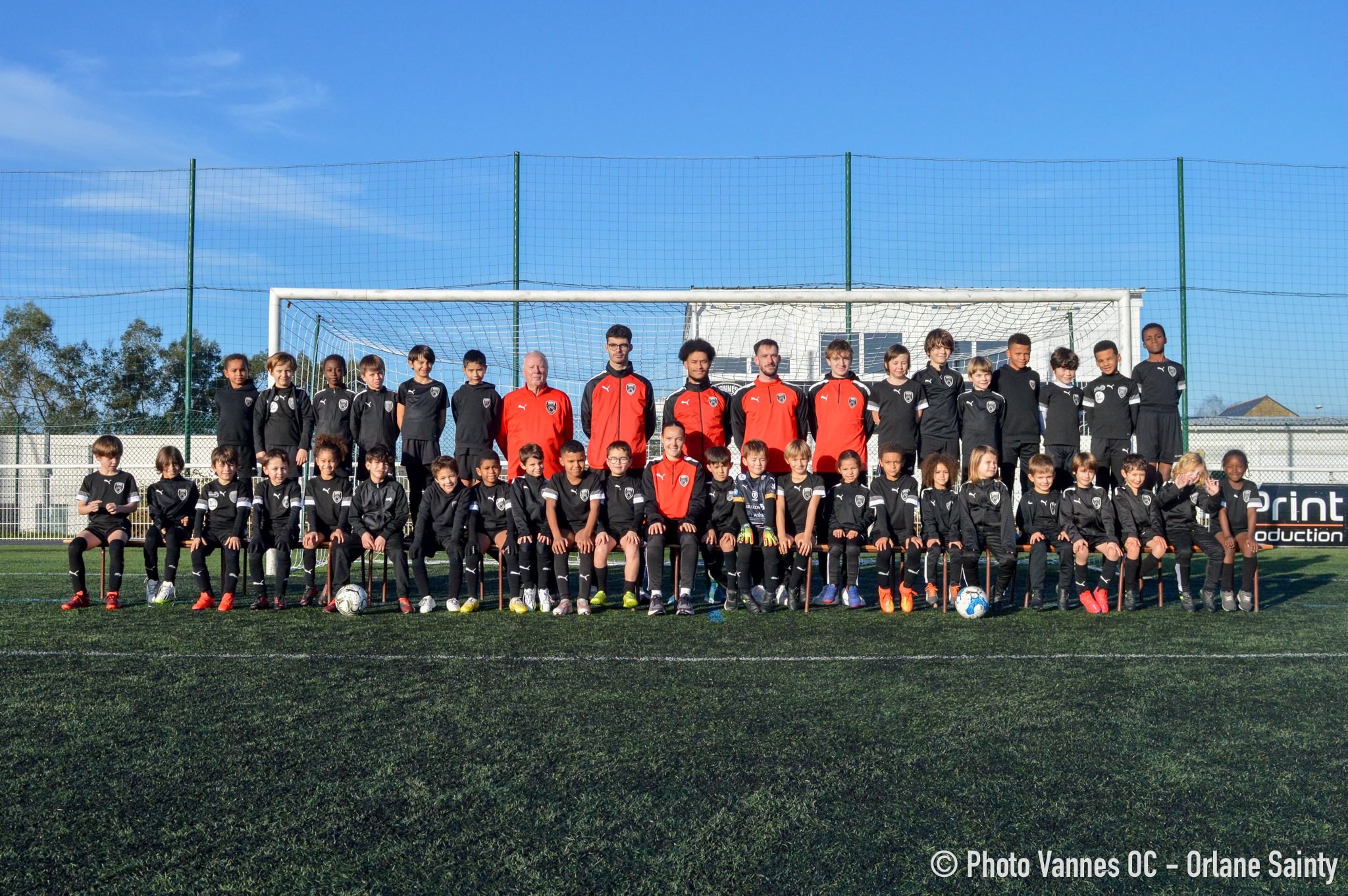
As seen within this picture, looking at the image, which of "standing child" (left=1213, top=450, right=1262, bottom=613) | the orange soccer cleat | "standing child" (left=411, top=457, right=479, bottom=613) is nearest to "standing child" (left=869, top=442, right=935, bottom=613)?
"standing child" (left=1213, top=450, right=1262, bottom=613)

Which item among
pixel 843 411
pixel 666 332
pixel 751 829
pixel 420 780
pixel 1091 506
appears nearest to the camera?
pixel 751 829

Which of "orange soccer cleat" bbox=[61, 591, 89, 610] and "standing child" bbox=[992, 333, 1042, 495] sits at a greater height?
"standing child" bbox=[992, 333, 1042, 495]

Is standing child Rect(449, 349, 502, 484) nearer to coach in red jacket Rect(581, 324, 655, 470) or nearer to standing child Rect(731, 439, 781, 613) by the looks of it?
coach in red jacket Rect(581, 324, 655, 470)

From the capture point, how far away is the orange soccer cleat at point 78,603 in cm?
631

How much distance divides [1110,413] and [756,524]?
296 centimetres

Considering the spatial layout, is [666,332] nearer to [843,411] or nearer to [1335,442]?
[843,411]

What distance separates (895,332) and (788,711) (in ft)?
23.4

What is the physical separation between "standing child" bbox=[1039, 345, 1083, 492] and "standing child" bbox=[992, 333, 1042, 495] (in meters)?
0.15

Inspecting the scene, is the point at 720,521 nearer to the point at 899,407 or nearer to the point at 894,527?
the point at 894,527

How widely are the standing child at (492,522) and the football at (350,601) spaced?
0.75m

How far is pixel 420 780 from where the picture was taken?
2756mm

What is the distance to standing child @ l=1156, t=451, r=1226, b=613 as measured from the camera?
6445 millimetres

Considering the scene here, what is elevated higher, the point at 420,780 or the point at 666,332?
the point at 666,332

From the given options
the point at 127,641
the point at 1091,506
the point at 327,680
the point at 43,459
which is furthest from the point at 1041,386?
the point at 43,459
